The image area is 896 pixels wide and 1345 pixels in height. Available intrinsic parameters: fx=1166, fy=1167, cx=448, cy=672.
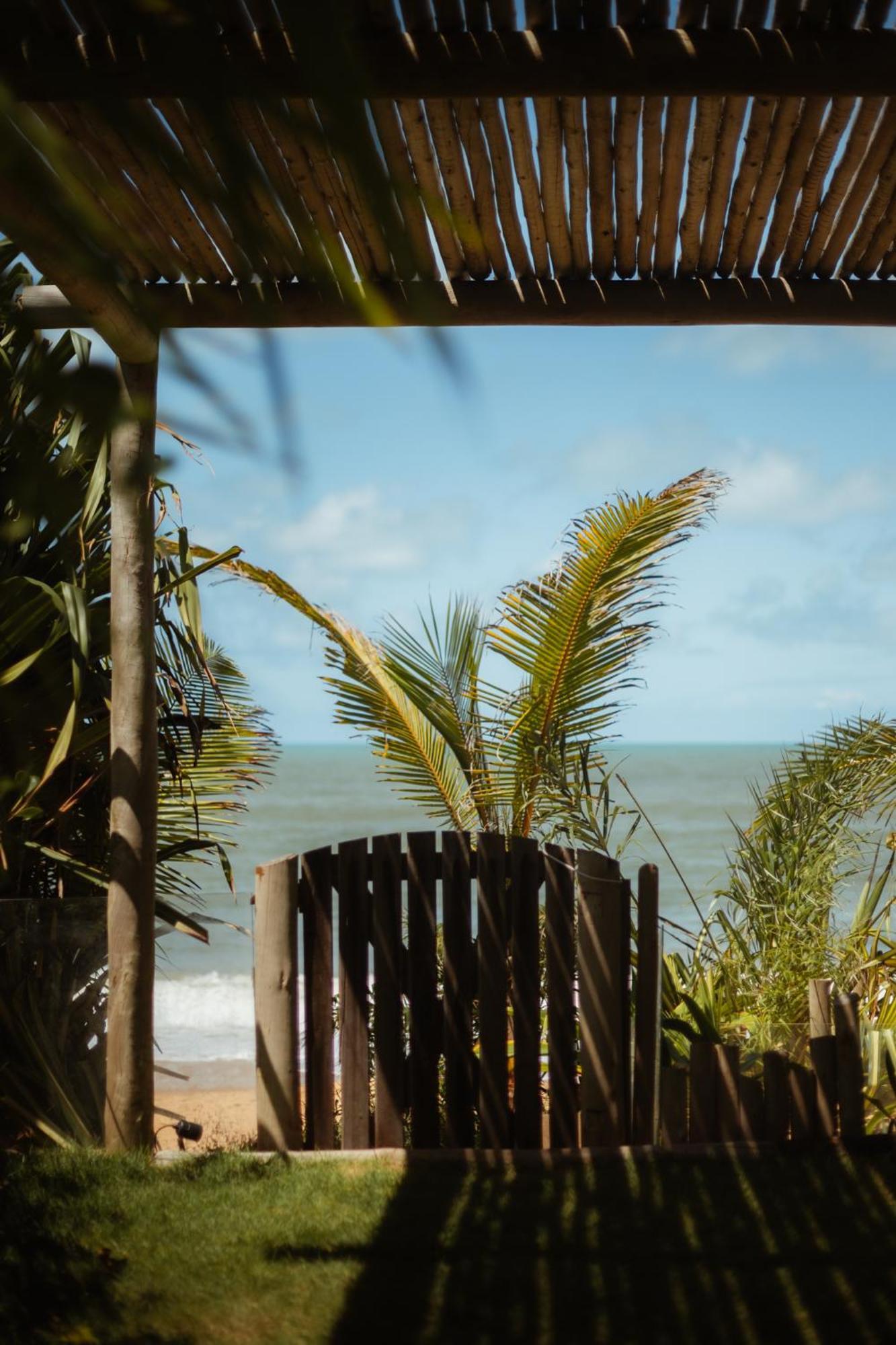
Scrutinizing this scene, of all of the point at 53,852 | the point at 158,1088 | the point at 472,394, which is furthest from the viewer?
the point at 158,1088

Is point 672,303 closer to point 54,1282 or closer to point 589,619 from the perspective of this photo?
→ point 589,619

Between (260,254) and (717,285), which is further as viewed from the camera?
(717,285)

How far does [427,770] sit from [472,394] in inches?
256

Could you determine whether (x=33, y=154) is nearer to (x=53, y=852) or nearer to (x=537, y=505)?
(x=537, y=505)

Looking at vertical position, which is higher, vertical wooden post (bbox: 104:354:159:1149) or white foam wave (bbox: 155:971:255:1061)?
vertical wooden post (bbox: 104:354:159:1149)

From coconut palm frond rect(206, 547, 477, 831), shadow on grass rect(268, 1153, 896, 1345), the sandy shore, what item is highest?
coconut palm frond rect(206, 547, 477, 831)

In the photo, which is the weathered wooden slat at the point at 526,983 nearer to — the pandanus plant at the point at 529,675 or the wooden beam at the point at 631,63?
the pandanus plant at the point at 529,675

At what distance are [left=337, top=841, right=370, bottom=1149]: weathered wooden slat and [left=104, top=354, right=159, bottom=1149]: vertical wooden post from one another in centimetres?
66

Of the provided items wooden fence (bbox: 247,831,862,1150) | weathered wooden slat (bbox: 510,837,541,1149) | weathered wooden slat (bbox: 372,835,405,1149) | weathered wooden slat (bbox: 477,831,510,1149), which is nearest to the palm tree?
wooden fence (bbox: 247,831,862,1150)

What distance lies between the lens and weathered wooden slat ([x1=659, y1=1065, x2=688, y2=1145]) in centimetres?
398

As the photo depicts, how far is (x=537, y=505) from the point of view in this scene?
616 mm

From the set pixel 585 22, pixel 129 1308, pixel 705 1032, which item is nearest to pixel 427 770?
pixel 705 1032

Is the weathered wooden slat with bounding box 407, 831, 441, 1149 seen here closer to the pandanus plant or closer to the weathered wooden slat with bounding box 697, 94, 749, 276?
Result: the pandanus plant

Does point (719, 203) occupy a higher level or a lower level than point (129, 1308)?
higher
